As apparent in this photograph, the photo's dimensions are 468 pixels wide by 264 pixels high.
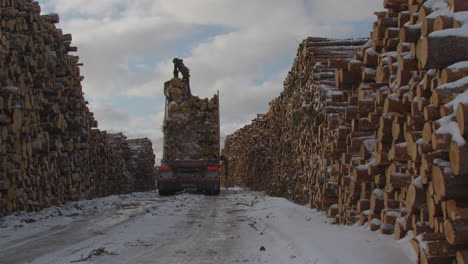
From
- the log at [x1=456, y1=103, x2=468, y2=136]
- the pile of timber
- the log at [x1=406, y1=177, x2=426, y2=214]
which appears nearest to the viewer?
the log at [x1=456, y1=103, x2=468, y2=136]

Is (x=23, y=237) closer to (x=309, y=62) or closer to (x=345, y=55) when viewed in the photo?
(x=309, y=62)

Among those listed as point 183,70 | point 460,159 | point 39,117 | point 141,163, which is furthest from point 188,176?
point 460,159

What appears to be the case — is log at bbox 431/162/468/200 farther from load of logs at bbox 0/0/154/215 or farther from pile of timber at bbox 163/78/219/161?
pile of timber at bbox 163/78/219/161

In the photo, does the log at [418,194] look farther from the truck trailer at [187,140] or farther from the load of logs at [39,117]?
the truck trailer at [187,140]

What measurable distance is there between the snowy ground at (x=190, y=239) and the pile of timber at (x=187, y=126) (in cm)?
825

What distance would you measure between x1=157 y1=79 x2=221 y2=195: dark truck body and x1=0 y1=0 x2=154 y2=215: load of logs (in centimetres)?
292

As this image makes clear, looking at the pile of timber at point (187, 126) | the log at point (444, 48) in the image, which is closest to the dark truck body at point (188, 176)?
the pile of timber at point (187, 126)

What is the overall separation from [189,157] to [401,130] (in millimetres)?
13831

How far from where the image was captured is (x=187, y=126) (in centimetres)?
1834

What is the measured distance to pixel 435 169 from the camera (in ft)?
11.3

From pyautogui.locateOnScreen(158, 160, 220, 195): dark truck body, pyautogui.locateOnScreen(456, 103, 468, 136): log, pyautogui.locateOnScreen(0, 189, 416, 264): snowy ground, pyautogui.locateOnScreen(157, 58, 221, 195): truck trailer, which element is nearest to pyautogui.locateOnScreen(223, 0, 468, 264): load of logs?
pyautogui.locateOnScreen(456, 103, 468, 136): log

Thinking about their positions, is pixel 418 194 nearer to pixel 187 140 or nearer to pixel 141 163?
pixel 187 140

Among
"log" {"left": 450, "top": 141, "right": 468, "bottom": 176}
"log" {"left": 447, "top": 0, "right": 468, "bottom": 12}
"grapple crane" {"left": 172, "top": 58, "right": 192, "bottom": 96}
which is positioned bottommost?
"log" {"left": 450, "top": 141, "right": 468, "bottom": 176}

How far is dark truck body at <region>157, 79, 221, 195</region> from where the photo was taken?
56.9 feet
